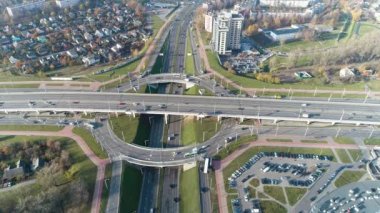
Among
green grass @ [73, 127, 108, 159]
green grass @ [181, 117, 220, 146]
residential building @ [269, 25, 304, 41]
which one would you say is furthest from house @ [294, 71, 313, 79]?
green grass @ [73, 127, 108, 159]

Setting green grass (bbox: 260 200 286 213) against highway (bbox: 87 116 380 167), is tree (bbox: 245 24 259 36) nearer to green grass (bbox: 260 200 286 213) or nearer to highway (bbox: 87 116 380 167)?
highway (bbox: 87 116 380 167)

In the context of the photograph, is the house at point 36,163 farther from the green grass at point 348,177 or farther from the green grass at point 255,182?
the green grass at point 348,177

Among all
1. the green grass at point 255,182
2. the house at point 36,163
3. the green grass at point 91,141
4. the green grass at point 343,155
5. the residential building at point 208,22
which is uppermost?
the residential building at point 208,22

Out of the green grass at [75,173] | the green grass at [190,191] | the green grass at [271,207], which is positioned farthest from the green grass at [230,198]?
the green grass at [75,173]

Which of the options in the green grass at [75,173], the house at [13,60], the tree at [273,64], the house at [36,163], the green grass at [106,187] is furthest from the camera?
the tree at [273,64]

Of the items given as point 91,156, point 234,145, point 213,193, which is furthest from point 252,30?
point 91,156

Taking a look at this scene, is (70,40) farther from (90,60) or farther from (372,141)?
(372,141)

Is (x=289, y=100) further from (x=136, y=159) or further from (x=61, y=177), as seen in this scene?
(x=61, y=177)
